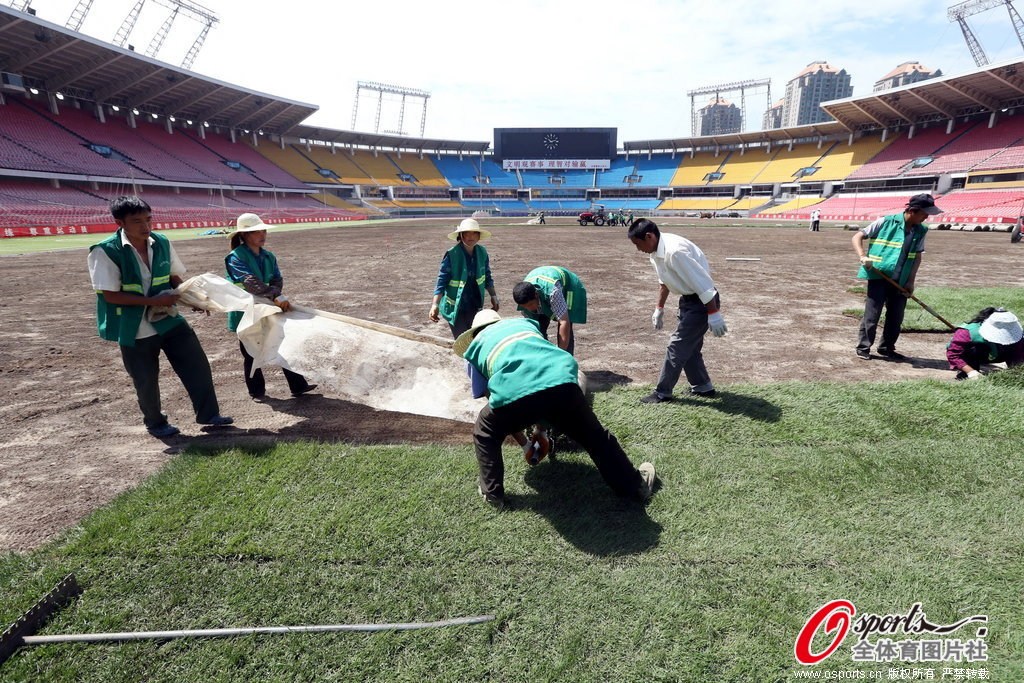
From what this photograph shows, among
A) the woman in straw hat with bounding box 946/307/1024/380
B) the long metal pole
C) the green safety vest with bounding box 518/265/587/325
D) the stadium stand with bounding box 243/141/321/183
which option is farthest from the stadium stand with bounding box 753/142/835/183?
the long metal pole

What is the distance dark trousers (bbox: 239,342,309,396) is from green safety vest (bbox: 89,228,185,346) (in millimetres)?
1138

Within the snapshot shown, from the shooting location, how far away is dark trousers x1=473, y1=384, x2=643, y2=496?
2768 millimetres

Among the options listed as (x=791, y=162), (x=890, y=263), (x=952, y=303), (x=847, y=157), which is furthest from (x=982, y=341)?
(x=791, y=162)

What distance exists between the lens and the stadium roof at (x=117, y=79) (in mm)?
32188

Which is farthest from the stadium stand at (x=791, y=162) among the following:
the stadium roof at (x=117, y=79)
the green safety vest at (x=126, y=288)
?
the green safety vest at (x=126, y=288)

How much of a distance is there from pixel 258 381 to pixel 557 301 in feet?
10.8

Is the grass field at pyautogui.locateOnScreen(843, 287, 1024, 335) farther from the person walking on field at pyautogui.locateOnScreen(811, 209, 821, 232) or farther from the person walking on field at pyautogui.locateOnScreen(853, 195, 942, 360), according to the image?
the person walking on field at pyautogui.locateOnScreen(811, 209, 821, 232)

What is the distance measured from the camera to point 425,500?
314 cm

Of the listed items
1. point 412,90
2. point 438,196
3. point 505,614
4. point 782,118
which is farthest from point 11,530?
point 782,118

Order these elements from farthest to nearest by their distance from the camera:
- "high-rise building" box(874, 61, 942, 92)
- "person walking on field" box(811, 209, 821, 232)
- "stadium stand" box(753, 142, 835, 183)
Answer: "high-rise building" box(874, 61, 942, 92) → "stadium stand" box(753, 142, 835, 183) → "person walking on field" box(811, 209, 821, 232)

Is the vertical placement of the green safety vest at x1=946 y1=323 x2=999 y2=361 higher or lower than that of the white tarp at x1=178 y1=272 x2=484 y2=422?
higher

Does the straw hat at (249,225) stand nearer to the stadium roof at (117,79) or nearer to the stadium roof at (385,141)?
the stadium roof at (117,79)

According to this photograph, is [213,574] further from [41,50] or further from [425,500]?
[41,50]

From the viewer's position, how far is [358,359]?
432 cm
